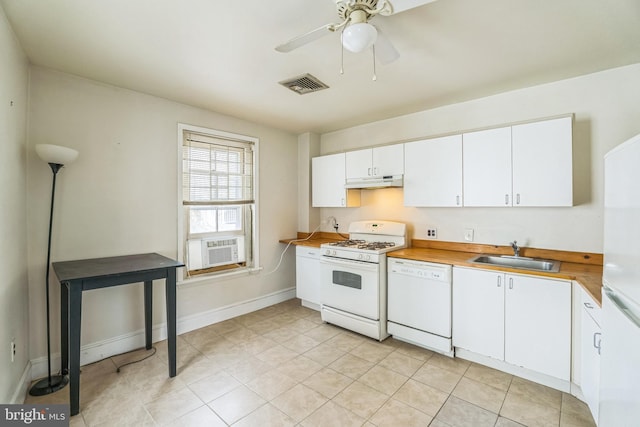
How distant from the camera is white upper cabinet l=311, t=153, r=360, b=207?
3.92 meters

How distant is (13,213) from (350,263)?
2803 mm

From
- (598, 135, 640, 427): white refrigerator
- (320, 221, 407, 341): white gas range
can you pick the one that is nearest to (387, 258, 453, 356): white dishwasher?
(320, 221, 407, 341): white gas range

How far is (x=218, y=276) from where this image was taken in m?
3.54

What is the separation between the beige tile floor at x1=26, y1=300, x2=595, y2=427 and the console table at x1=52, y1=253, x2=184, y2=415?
25 cm

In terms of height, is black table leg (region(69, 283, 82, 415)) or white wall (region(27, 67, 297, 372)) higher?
white wall (region(27, 67, 297, 372))

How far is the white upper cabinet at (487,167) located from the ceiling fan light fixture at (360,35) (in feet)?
6.12

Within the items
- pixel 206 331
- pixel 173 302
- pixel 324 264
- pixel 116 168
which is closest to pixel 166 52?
pixel 116 168

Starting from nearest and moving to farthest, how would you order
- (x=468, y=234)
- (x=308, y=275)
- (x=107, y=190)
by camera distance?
(x=107, y=190) → (x=468, y=234) → (x=308, y=275)

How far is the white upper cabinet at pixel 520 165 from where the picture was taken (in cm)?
239

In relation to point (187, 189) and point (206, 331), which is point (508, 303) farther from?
point (187, 189)

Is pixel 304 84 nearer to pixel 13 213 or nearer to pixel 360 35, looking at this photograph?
pixel 360 35

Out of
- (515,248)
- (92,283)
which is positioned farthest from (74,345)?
(515,248)

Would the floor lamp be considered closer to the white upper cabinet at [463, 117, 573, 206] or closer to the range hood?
the range hood

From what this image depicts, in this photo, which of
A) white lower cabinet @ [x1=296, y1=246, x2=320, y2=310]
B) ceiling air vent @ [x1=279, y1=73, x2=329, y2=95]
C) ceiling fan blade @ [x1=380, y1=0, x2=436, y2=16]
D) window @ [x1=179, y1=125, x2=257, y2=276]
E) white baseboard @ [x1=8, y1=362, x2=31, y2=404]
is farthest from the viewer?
white lower cabinet @ [x1=296, y1=246, x2=320, y2=310]
